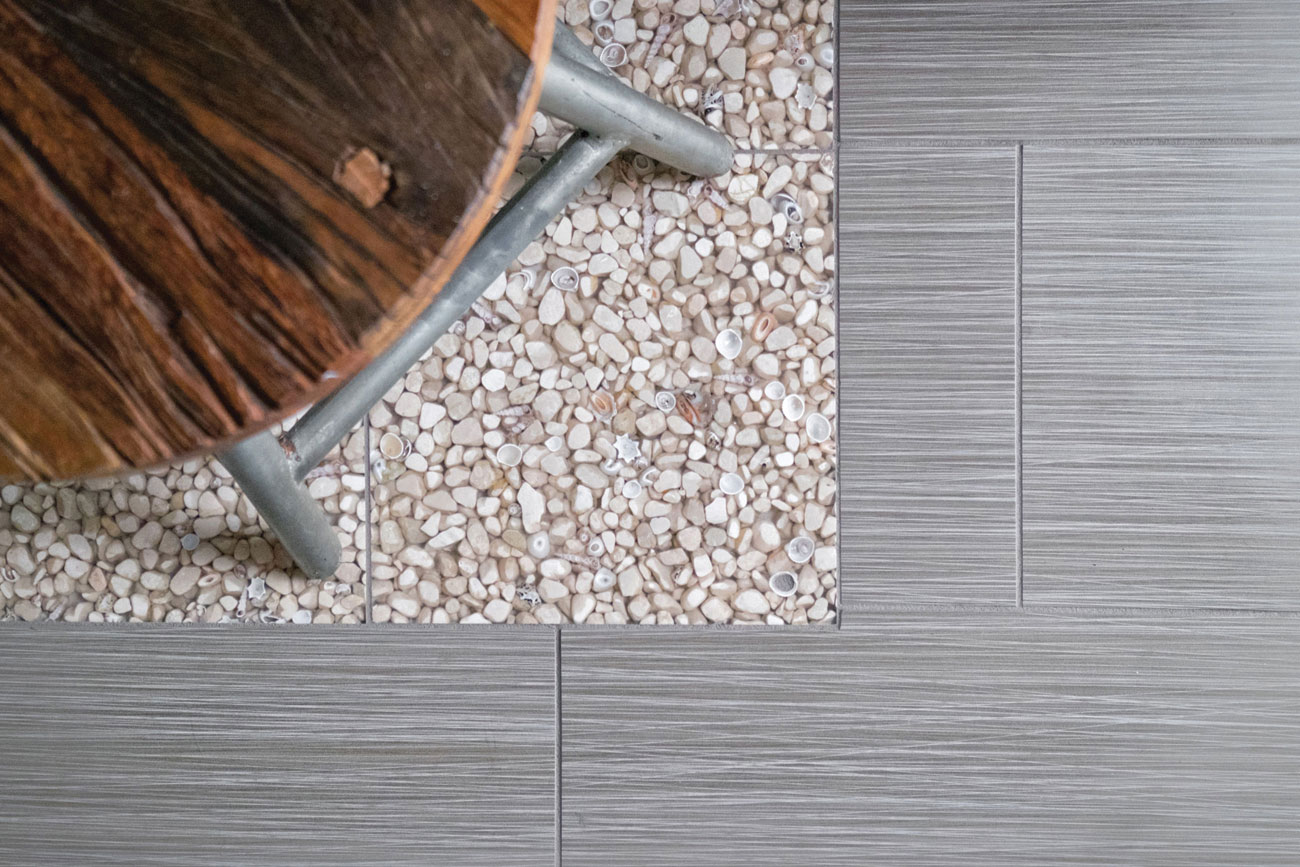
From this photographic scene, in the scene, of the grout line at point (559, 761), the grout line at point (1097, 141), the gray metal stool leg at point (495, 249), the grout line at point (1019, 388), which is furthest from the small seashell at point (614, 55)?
the grout line at point (559, 761)

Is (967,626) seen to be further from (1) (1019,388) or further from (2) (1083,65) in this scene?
(2) (1083,65)

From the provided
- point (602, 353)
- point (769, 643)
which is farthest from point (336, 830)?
point (602, 353)

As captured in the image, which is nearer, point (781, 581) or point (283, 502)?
point (283, 502)

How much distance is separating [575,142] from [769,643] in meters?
0.74

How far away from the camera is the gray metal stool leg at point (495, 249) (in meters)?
0.94

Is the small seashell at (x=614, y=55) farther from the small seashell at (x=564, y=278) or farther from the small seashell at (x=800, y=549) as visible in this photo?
the small seashell at (x=800, y=549)

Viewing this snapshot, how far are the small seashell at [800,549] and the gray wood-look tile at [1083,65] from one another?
0.61m

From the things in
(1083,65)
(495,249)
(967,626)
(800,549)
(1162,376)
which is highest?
(1083,65)

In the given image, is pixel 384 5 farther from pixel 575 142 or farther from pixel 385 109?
pixel 575 142

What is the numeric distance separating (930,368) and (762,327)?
249 mm

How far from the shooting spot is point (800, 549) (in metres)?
1.28

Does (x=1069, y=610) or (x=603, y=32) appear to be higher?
(x=603, y=32)

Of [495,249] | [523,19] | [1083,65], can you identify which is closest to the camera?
[523,19]

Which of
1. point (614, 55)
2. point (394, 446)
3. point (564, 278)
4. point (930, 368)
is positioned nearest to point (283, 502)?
point (394, 446)
